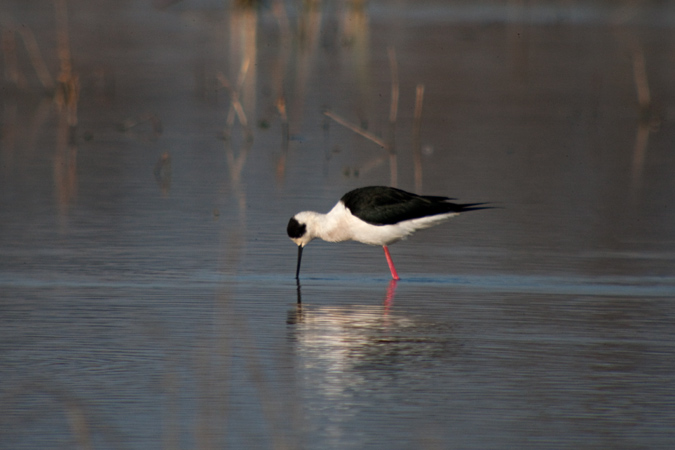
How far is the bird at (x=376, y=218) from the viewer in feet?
37.0

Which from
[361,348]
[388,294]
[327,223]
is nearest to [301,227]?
[327,223]

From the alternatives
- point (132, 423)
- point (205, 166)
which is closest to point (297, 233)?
point (132, 423)

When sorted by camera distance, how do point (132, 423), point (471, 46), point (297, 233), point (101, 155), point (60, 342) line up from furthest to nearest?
1. point (471, 46)
2. point (101, 155)
3. point (297, 233)
4. point (60, 342)
5. point (132, 423)

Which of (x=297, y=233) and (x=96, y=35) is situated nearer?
(x=297, y=233)

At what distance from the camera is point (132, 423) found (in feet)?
22.0

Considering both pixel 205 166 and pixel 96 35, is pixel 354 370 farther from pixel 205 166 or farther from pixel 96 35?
pixel 96 35

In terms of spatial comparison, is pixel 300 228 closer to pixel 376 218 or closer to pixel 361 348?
pixel 376 218

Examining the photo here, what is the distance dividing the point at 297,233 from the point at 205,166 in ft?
20.5

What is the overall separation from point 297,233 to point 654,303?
307 centimetres

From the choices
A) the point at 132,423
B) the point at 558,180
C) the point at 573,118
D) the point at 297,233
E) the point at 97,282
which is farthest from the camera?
the point at 573,118

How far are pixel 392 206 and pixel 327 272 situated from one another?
0.78m

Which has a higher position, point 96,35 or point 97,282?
point 96,35

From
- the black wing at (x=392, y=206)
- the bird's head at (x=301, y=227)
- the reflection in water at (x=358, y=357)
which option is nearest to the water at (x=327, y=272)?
the reflection in water at (x=358, y=357)

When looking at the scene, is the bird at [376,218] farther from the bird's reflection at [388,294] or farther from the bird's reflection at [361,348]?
the bird's reflection at [361,348]
